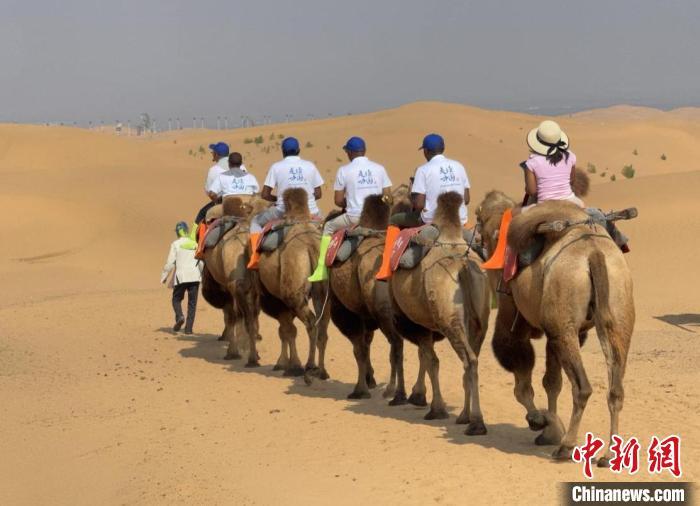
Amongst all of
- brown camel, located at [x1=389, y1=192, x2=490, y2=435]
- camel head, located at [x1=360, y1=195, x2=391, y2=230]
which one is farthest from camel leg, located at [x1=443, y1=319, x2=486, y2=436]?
camel head, located at [x1=360, y1=195, x2=391, y2=230]

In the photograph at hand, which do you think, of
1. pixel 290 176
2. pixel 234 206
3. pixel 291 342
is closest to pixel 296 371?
pixel 291 342

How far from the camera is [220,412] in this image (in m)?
13.7

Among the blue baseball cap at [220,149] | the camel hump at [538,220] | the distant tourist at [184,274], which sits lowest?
the distant tourist at [184,274]

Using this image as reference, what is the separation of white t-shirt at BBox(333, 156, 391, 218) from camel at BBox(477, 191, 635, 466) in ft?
11.9

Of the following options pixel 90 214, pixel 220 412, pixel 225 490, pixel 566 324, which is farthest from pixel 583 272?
pixel 90 214

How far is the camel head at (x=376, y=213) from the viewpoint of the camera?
13.8 meters

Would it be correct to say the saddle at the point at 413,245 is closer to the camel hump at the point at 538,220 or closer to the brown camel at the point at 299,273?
the camel hump at the point at 538,220

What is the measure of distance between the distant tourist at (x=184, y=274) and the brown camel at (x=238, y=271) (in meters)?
2.35

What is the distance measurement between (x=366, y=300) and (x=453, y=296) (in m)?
1.93

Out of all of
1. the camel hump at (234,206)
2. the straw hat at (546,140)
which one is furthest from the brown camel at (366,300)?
the camel hump at (234,206)

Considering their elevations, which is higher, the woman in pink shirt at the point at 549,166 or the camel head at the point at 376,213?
the woman in pink shirt at the point at 549,166

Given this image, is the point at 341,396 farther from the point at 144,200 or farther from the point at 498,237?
the point at 144,200

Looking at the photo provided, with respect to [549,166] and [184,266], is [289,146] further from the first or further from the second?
[549,166]

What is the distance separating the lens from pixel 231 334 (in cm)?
1833
